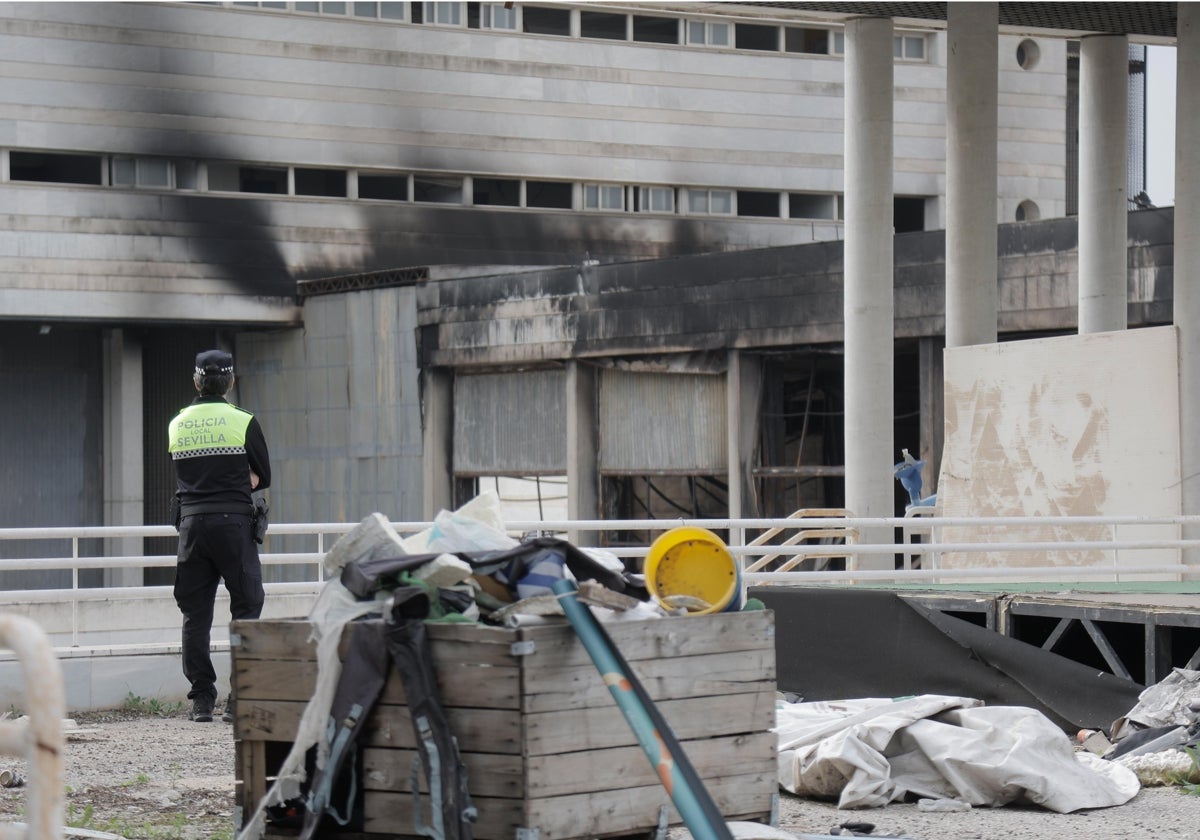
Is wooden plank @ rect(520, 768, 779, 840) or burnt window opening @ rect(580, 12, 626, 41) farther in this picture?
burnt window opening @ rect(580, 12, 626, 41)

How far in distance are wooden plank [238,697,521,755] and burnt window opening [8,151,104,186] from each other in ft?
102

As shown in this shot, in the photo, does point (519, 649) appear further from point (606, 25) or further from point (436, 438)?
point (606, 25)

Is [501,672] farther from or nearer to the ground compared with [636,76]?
nearer to the ground

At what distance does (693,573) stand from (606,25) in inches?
1358

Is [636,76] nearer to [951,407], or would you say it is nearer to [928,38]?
[928,38]

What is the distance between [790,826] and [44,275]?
99.2ft

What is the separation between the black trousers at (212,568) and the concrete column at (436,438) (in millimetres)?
25312

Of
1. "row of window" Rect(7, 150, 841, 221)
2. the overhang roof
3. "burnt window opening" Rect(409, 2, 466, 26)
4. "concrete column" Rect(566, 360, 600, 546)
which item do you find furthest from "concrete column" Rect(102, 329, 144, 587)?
the overhang roof

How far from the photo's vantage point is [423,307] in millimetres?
34688

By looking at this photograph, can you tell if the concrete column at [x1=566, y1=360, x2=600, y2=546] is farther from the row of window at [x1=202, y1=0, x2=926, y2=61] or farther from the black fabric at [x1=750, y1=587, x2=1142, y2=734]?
the black fabric at [x1=750, y1=587, x2=1142, y2=734]

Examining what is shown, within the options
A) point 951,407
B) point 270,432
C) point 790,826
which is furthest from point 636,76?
point 790,826

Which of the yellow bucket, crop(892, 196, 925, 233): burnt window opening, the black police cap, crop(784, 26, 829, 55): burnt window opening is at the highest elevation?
crop(784, 26, 829, 55): burnt window opening

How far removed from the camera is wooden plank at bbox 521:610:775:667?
5.43 meters

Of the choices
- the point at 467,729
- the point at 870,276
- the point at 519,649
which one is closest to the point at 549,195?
the point at 870,276
